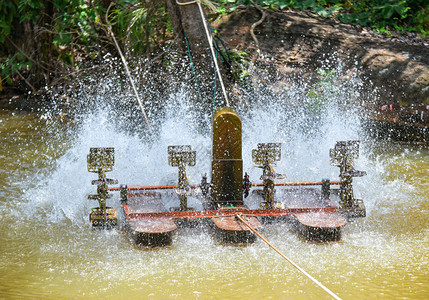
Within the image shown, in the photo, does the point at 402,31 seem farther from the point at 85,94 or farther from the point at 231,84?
the point at 85,94

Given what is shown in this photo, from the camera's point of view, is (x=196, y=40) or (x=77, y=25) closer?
(x=196, y=40)

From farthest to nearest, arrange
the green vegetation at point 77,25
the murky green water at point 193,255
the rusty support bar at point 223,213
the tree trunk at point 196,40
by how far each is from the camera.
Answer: the green vegetation at point 77,25
the tree trunk at point 196,40
the rusty support bar at point 223,213
the murky green water at point 193,255

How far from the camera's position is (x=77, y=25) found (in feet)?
36.3

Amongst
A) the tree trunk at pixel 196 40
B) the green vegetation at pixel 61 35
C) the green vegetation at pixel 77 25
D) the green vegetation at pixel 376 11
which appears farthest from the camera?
the green vegetation at pixel 376 11

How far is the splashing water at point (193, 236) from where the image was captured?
13.2 ft

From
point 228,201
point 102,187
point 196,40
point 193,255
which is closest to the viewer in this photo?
point 193,255

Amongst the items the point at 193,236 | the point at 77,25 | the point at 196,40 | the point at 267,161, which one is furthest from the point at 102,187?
the point at 77,25

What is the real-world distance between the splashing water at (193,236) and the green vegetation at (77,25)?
2.67 m

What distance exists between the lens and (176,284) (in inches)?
159

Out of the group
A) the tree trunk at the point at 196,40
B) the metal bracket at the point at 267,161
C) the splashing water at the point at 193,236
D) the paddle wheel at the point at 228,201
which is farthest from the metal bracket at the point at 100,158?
the tree trunk at the point at 196,40

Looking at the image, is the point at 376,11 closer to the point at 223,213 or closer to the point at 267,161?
the point at 267,161

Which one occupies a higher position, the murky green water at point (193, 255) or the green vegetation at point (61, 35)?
the green vegetation at point (61, 35)

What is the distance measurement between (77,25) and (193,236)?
287 inches

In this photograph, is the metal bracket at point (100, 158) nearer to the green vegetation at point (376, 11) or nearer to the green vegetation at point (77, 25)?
the green vegetation at point (77, 25)
